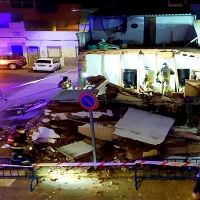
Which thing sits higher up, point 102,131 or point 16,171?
point 102,131

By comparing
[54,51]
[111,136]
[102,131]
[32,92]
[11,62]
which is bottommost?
[32,92]

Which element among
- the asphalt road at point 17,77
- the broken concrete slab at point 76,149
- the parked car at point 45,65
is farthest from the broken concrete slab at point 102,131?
the parked car at point 45,65

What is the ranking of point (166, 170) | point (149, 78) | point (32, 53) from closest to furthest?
1. point (166, 170)
2. point (149, 78)
3. point (32, 53)

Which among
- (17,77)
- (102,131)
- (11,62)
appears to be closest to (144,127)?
(102,131)

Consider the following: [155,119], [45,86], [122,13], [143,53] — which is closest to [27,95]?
[45,86]

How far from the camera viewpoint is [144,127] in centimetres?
867

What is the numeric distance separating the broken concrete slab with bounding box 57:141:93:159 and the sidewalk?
846 centimetres

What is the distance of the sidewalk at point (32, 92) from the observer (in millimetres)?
17203

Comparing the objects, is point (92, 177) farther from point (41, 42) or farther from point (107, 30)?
point (41, 42)

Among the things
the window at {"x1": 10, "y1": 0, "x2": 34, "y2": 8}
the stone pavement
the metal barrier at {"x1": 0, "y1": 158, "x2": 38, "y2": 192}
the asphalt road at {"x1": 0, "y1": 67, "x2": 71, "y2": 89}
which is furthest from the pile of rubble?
the window at {"x1": 10, "y1": 0, "x2": 34, "y2": 8}

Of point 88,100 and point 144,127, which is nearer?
point 88,100

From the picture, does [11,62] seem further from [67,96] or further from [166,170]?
[166,170]

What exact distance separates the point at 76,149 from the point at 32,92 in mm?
11276

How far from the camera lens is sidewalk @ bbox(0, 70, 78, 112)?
56.4 ft
